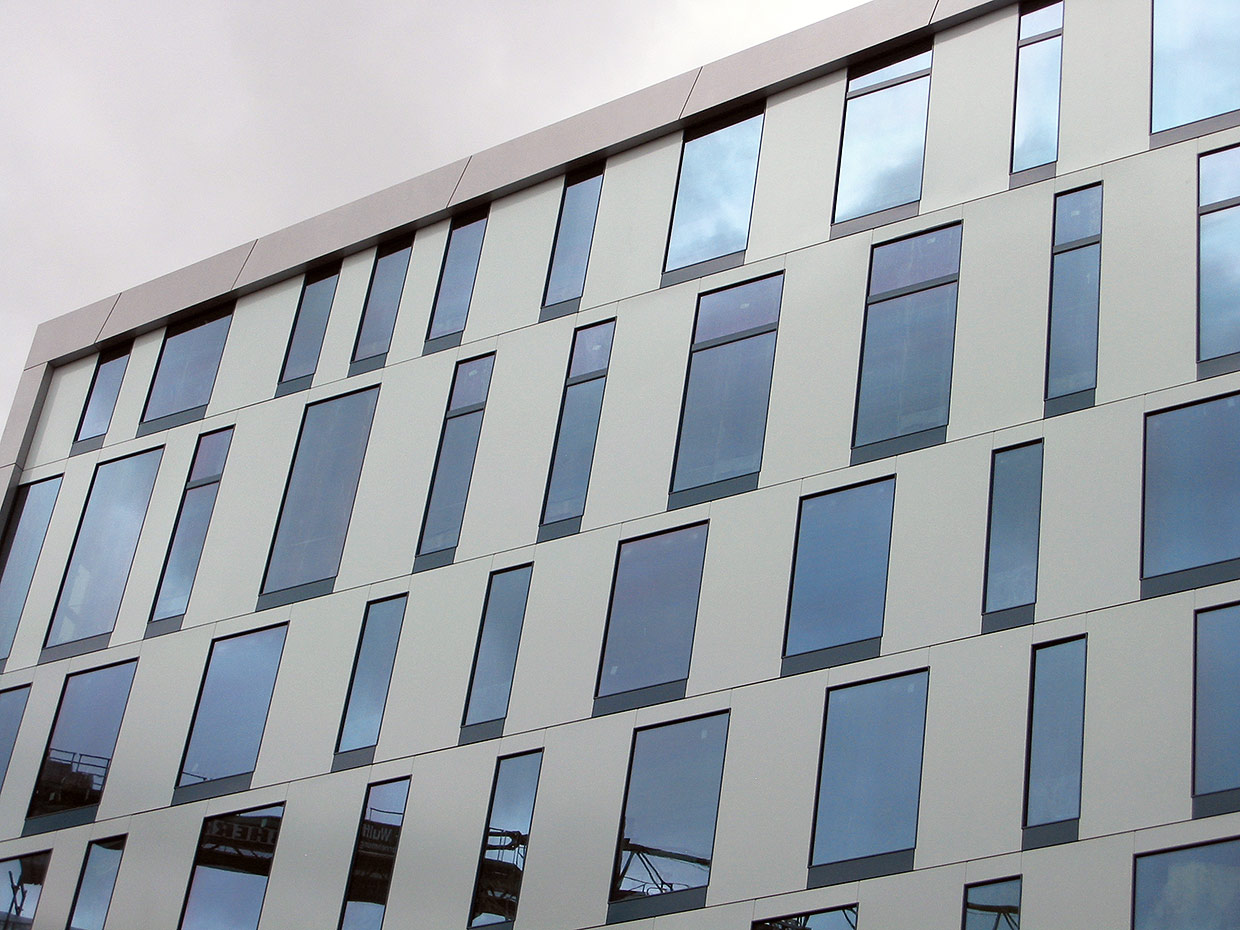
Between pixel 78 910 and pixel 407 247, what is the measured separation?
12861mm

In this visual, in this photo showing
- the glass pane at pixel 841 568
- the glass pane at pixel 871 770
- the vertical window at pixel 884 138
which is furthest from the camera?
the vertical window at pixel 884 138

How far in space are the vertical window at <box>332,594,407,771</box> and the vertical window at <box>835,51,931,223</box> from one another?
9506mm

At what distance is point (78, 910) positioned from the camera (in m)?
28.9

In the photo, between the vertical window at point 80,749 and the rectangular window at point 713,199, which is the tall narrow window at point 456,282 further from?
the vertical window at point 80,749

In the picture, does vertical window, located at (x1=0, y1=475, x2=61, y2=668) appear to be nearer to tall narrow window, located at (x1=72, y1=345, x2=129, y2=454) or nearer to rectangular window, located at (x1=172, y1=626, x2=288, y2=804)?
tall narrow window, located at (x1=72, y1=345, x2=129, y2=454)

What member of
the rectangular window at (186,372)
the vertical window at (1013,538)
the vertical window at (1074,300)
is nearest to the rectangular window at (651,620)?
the vertical window at (1013,538)

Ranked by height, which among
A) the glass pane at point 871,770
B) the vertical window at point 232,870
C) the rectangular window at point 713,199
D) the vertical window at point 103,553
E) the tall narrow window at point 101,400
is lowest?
the vertical window at point 232,870

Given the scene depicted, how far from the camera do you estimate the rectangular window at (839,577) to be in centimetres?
2391

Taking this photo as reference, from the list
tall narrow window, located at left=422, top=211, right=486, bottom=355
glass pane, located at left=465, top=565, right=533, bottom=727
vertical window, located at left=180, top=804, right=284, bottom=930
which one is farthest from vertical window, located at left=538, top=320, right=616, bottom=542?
vertical window, located at left=180, top=804, right=284, bottom=930

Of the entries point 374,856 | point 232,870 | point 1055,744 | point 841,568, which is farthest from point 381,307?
point 1055,744

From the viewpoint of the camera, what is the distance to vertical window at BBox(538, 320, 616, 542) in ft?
89.7

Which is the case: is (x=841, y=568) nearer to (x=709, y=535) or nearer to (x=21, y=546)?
(x=709, y=535)

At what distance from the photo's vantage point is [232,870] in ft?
90.4

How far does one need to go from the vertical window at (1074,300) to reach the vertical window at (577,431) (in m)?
7.27
